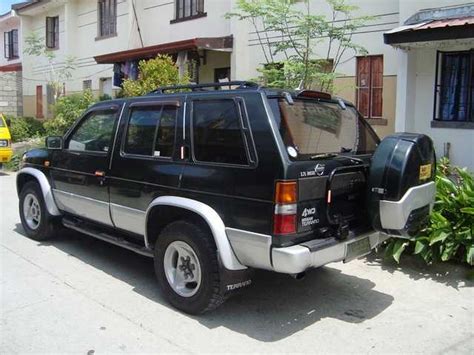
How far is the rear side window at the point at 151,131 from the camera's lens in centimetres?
480

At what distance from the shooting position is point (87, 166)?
5715 millimetres

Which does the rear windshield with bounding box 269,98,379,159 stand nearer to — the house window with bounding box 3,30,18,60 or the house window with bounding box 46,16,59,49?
the house window with bounding box 46,16,59,49

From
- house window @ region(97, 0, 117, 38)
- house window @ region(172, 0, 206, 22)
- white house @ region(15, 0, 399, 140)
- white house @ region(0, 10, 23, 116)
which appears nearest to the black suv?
white house @ region(15, 0, 399, 140)

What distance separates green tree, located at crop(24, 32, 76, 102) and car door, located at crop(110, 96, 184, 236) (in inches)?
627

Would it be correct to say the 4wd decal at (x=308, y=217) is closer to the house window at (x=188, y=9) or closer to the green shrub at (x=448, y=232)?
the green shrub at (x=448, y=232)

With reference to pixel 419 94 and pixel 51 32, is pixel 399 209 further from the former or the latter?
pixel 51 32

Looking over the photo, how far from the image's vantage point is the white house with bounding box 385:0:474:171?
880 cm

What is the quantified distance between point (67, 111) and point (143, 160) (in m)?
11.8

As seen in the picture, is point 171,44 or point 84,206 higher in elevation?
point 171,44

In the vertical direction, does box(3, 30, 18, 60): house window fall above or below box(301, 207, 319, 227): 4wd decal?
above

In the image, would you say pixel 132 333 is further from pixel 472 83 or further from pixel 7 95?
pixel 7 95

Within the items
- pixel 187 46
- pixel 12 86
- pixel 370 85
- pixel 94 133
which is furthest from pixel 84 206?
pixel 12 86

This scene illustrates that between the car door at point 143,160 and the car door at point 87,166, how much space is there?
0.21 metres

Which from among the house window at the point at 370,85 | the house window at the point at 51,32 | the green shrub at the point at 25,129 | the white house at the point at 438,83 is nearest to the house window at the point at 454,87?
the white house at the point at 438,83
